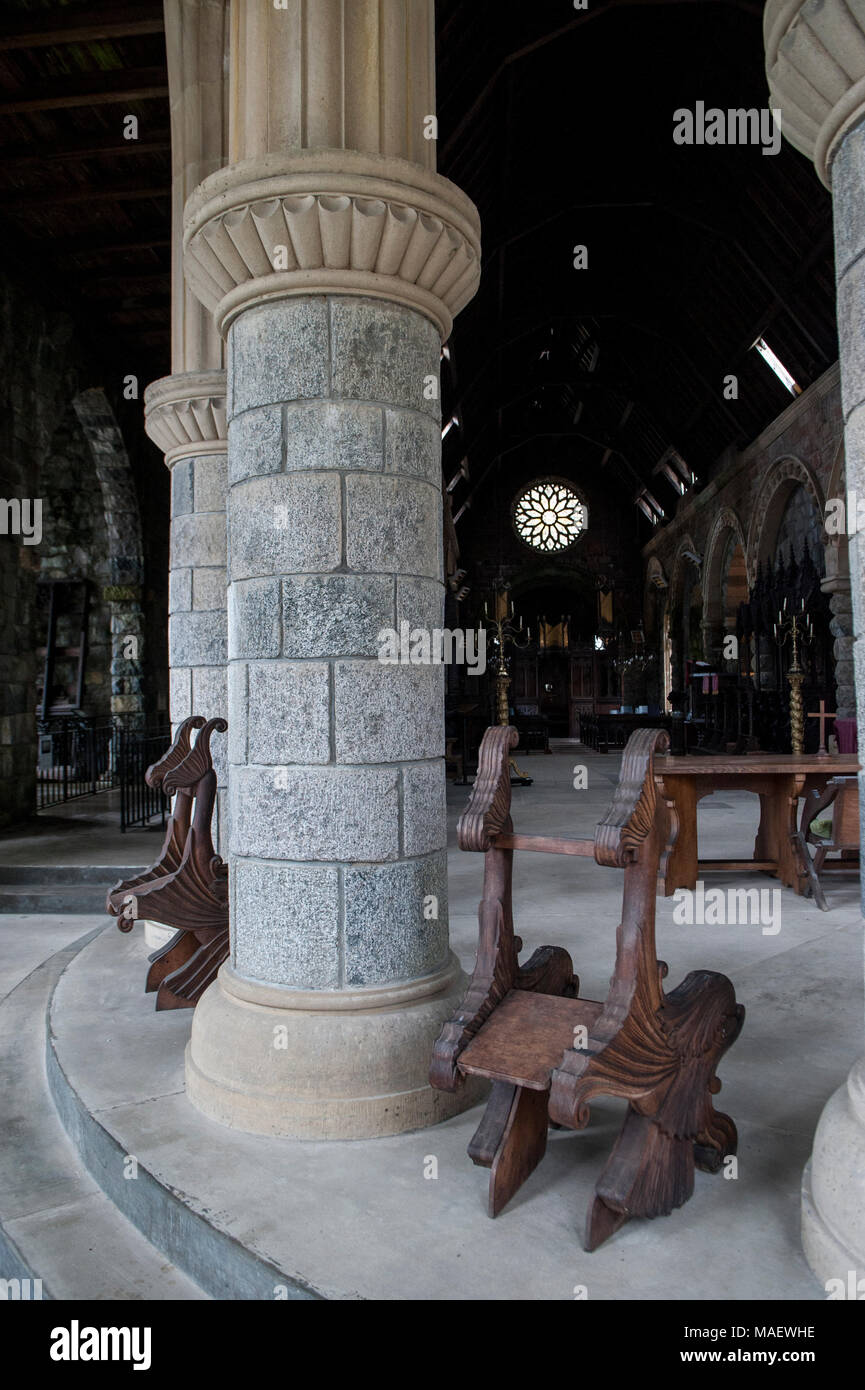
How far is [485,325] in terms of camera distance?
1619 cm

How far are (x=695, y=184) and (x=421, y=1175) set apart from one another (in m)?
13.6

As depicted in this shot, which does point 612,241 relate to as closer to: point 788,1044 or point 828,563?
point 828,563

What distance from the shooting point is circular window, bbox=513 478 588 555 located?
2533 centimetres

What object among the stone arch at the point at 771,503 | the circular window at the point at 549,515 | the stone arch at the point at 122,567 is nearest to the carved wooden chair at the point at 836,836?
the stone arch at the point at 122,567

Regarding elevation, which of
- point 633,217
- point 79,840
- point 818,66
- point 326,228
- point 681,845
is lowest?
point 79,840

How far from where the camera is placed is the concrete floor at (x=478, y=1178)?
1.71 meters

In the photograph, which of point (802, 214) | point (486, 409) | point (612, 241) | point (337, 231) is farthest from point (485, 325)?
point (337, 231)

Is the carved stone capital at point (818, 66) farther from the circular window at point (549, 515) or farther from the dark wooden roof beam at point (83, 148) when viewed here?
the circular window at point (549, 515)

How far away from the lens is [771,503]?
48.1 ft

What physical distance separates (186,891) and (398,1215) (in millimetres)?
1674

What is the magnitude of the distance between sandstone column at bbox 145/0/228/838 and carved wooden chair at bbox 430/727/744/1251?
2.34 m

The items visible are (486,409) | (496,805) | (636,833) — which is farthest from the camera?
(486,409)

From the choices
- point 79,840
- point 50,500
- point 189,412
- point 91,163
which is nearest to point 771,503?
point 91,163

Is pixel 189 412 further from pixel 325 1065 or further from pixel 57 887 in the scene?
pixel 57 887
